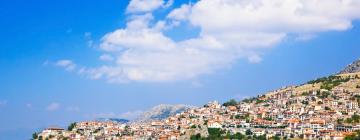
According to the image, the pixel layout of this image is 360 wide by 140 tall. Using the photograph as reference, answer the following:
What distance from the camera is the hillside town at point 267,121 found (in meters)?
140

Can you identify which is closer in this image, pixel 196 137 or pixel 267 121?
pixel 196 137

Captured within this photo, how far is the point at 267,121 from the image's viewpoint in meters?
155

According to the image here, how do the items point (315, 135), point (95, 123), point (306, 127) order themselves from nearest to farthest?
point (315, 135) → point (306, 127) → point (95, 123)

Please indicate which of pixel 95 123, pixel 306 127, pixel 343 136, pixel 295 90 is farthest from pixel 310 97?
pixel 95 123

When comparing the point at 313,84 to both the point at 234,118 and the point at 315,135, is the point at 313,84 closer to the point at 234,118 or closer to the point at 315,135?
the point at 234,118

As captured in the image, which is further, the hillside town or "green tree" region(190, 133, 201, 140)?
"green tree" region(190, 133, 201, 140)

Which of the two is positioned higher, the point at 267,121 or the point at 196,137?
the point at 267,121

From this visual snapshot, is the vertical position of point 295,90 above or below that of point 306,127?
above

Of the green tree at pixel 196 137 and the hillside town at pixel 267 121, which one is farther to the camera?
the green tree at pixel 196 137

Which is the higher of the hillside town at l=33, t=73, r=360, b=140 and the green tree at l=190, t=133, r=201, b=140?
the hillside town at l=33, t=73, r=360, b=140

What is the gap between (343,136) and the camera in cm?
12444

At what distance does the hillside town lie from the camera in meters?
140

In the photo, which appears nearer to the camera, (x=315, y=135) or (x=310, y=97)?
(x=315, y=135)

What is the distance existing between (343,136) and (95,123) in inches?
3287
